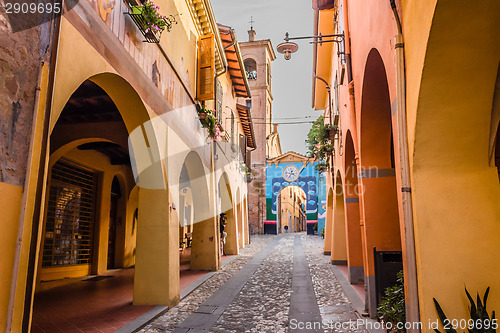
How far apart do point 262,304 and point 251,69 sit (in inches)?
1258

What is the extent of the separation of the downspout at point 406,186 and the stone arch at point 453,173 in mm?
82

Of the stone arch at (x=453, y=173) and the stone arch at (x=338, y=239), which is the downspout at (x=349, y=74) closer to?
the stone arch at (x=453, y=173)

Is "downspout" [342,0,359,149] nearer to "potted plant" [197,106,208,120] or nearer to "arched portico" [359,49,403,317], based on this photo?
"arched portico" [359,49,403,317]

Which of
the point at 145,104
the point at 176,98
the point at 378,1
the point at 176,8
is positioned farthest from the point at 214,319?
the point at 176,8

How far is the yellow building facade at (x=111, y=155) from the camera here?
3047mm

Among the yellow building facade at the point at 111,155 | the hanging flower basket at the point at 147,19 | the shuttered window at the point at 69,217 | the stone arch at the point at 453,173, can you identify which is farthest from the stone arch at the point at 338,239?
the stone arch at the point at 453,173

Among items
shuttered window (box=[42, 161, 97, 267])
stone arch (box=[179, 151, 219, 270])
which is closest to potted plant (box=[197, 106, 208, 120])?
stone arch (box=[179, 151, 219, 270])

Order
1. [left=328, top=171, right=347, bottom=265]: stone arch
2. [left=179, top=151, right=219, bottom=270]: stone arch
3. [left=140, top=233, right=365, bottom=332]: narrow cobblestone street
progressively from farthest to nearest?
[left=328, top=171, right=347, bottom=265]: stone arch, [left=179, top=151, right=219, bottom=270]: stone arch, [left=140, top=233, right=365, bottom=332]: narrow cobblestone street

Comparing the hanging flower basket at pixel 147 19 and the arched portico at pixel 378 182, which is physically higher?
the hanging flower basket at pixel 147 19

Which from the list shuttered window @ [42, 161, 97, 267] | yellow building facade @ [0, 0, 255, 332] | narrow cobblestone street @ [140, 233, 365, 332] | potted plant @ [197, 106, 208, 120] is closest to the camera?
yellow building facade @ [0, 0, 255, 332]

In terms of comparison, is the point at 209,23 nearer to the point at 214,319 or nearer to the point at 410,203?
the point at 214,319

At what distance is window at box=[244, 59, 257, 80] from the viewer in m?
36.5

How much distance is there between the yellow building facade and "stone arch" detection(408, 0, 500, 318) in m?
3.43

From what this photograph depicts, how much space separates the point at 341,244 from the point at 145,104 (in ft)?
30.7
